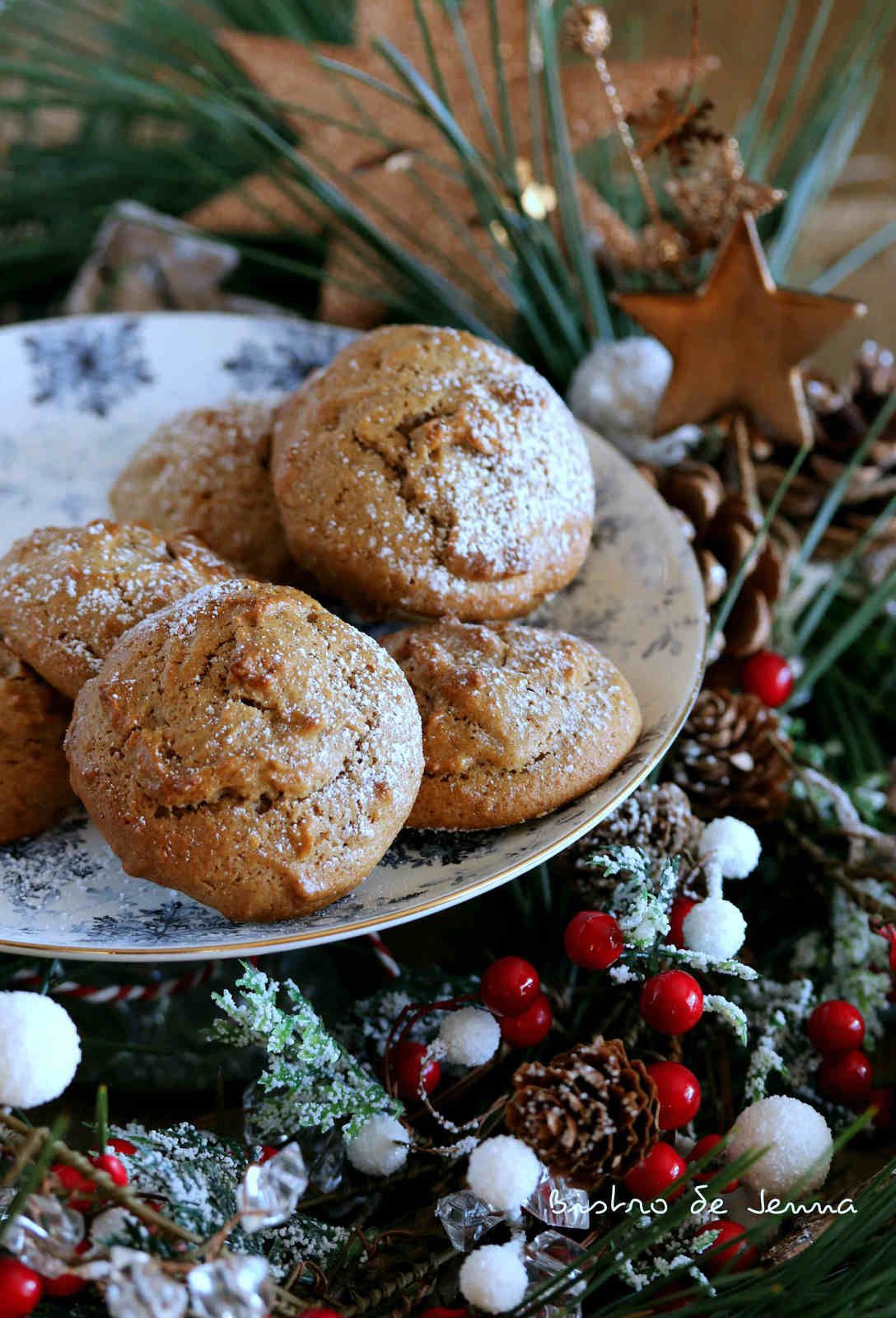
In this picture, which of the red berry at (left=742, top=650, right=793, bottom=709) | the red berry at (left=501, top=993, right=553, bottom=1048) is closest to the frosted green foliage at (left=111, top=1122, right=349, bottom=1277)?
the red berry at (left=501, top=993, right=553, bottom=1048)

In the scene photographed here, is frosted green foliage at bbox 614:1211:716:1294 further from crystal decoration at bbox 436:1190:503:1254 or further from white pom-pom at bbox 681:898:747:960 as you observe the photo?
white pom-pom at bbox 681:898:747:960

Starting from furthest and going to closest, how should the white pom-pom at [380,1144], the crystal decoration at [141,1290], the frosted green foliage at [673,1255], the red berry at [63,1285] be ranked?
the white pom-pom at [380,1144] < the frosted green foliage at [673,1255] < the red berry at [63,1285] < the crystal decoration at [141,1290]

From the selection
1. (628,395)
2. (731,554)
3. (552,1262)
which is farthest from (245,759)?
(628,395)

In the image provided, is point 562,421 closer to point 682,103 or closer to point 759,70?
point 682,103

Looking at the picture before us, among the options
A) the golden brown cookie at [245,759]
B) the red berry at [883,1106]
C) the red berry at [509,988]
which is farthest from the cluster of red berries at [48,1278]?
the red berry at [883,1106]

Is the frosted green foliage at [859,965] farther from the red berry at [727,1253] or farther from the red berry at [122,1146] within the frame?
the red berry at [122,1146]

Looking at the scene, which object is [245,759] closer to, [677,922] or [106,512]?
[677,922]
